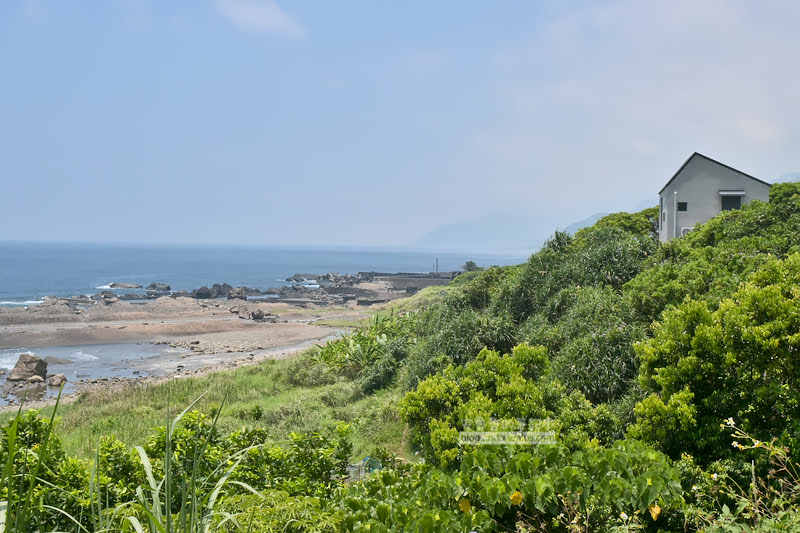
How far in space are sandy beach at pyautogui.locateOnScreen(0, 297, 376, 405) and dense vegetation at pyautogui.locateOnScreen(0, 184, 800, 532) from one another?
775 inches

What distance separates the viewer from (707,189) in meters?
23.9

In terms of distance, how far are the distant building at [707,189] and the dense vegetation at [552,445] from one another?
11.9m

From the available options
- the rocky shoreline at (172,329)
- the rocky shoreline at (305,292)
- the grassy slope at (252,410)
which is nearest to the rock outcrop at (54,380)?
the rocky shoreline at (172,329)

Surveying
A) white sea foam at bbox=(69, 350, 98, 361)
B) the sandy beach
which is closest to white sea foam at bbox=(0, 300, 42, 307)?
the sandy beach

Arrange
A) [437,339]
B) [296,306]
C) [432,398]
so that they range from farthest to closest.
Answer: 1. [296,306]
2. [437,339]
3. [432,398]

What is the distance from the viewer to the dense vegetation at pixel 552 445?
380cm

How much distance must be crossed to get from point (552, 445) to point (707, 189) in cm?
2374

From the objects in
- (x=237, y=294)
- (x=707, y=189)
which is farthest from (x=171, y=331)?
(x=707, y=189)

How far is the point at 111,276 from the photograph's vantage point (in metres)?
109

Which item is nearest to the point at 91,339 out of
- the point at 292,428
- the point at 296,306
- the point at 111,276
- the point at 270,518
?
the point at 296,306

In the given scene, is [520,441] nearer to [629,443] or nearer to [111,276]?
[629,443]

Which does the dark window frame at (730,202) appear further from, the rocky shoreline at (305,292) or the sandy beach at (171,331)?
the rocky shoreline at (305,292)

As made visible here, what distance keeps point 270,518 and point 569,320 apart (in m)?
8.81

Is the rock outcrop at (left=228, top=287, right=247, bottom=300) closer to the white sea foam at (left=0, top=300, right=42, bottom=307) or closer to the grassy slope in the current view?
the white sea foam at (left=0, top=300, right=42, bottom=307)
